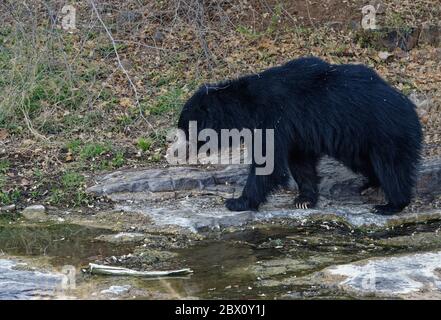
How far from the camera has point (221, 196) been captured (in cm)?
671

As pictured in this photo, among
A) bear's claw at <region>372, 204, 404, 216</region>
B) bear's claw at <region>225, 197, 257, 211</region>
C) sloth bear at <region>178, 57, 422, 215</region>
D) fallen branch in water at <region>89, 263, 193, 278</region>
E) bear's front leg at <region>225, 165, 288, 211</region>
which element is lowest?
fallen branch in water at <region>89, 263, 193, 278</region>

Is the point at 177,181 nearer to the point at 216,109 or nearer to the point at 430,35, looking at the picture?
the point at 216,109

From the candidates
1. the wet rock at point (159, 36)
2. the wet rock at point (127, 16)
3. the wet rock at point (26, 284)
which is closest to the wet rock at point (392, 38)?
the wet rock at point (159, 36)

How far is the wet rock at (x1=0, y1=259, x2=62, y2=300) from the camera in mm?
4617

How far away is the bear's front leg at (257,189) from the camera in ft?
20.6

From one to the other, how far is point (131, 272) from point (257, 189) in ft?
5.19

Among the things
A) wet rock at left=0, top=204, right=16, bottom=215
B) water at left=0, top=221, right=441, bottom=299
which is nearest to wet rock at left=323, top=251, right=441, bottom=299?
water at left=0, top=221, right=441, bottom=299

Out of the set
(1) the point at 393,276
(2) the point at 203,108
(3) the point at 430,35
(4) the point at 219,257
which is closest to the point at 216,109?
(2) the point at 203,108

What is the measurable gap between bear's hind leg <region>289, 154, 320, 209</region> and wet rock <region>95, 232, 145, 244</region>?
1.35 metres

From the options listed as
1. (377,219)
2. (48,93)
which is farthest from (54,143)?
(377,219)

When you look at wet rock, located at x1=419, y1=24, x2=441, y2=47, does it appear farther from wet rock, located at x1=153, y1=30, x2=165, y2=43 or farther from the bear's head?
the bear's head

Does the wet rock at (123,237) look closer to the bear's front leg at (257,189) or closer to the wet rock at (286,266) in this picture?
the bear's front leg at (257,189)

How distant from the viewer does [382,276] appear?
4762mm

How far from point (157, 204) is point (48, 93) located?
8.46 feet
